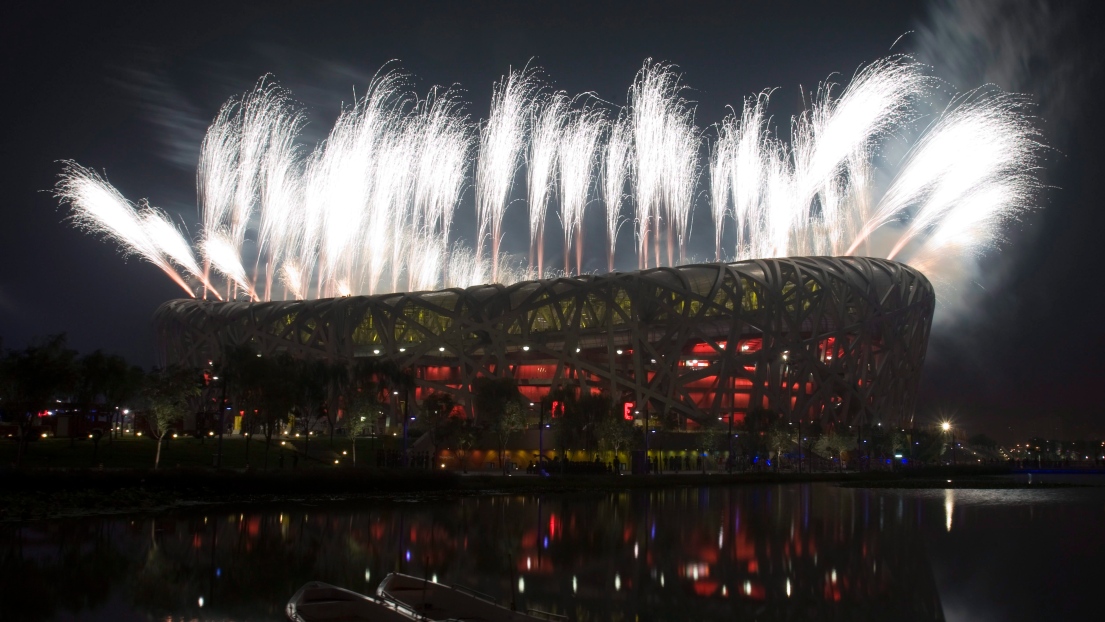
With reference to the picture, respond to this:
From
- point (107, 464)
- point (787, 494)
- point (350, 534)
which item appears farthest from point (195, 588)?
point (787, 494)

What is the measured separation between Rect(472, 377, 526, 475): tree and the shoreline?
23.1 feet

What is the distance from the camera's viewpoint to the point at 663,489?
46.2 m

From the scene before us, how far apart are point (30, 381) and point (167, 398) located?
5.47 metres

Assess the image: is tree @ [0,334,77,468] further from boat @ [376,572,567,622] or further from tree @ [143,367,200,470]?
boat @ [376,572,567,622]

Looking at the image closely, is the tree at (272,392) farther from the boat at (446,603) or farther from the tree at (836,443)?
the tree at (836,443)

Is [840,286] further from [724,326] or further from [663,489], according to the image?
[663,489]

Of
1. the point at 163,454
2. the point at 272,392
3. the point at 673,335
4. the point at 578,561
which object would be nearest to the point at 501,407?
the point at 272,392

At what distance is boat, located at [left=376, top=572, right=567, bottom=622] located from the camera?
11805 millimetres

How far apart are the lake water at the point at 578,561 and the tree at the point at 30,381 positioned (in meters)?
14.2

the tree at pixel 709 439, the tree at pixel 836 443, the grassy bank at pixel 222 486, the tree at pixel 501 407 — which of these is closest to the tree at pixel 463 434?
the tree at pixel 501 407

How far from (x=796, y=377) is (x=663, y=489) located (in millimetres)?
31717

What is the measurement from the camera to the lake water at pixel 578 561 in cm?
1511

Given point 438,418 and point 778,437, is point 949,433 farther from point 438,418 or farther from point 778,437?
point 438,418

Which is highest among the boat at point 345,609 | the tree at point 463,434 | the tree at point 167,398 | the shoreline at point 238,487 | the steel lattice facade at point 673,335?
the steel lattice facade at point 673,335
